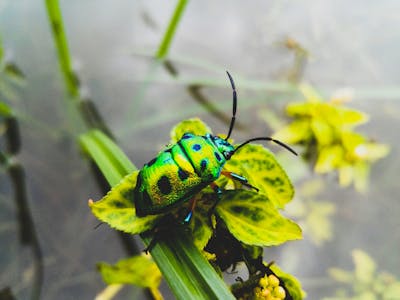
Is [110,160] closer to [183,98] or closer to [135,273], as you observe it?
[135,273]

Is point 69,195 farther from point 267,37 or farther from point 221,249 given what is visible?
point 267,37

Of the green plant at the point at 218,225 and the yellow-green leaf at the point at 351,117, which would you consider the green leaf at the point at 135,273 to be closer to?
the green plant at the point at 218,225

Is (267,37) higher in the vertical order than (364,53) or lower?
higher

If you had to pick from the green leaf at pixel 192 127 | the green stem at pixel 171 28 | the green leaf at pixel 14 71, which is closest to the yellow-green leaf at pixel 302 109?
A: the green stem at pixel 171 28

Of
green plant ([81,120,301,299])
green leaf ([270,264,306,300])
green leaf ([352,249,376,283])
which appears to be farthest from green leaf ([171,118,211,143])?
green leaf ([352,249,376,283])

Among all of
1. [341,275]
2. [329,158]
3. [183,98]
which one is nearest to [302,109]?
[329,158]

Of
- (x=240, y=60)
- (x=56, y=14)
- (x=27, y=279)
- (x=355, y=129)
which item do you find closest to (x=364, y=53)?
(x=355, y=129)

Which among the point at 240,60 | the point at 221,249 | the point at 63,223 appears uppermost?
the point at 240,60
